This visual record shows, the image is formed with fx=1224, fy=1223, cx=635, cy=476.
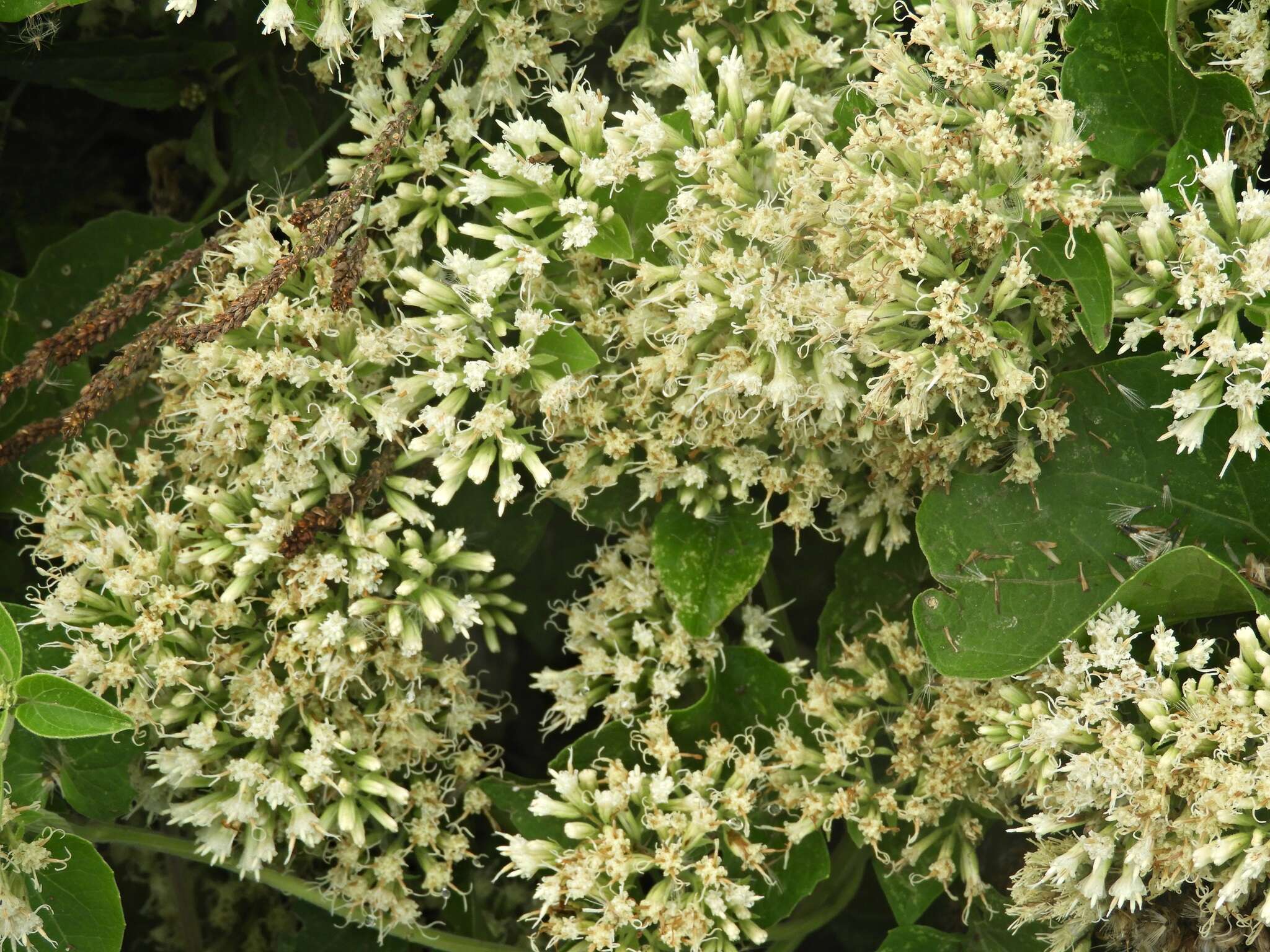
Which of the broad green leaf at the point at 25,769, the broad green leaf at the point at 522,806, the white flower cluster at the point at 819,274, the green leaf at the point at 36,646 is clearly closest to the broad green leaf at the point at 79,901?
the broad green leaf at the point at 25,769

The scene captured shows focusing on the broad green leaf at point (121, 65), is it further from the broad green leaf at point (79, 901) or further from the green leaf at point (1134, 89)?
the green leaf at point (1134, 89)

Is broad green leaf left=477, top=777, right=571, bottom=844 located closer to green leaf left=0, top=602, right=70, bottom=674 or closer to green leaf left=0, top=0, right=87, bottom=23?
green leaf left=0, top=602, right=70, bottom=674

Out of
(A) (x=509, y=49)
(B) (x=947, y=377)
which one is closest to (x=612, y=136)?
(A) (x=509, y=49)

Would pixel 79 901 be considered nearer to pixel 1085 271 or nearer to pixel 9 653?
pixel 9 653

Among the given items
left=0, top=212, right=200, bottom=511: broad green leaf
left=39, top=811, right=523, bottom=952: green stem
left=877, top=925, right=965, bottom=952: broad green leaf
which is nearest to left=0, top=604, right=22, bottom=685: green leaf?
left=39, top=811, right=523, bottom=952: green stem

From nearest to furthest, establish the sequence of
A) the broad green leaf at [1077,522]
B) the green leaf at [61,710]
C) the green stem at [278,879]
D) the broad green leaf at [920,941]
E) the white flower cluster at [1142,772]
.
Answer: the white flower cluster at [1142,772] < the green leaf at [61,710] < the broad green leaf at [1077,522] < the broad green leaf at [920,941] < the green stem at [278,879]
